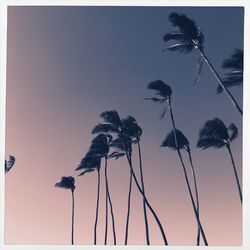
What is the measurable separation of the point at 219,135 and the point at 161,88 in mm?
874

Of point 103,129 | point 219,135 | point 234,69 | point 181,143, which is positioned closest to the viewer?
point 219,135

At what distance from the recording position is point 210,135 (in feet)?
22.3

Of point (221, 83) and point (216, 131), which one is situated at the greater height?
point (221, 83)

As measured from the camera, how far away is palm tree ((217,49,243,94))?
678 centimetres

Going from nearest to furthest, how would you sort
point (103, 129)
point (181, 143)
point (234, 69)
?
point (234, 69), point (181, 143), point (103, 129)

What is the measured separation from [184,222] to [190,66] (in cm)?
185

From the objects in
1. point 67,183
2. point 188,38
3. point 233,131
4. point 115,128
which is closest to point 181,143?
point 233,131

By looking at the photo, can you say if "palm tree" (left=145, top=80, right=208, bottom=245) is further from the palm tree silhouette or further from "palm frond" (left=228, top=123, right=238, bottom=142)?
the palm tree silhouette

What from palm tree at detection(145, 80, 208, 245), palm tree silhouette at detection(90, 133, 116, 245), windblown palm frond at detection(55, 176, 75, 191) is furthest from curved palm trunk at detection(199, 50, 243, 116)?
windblown palm frond at detection(55, 176, 75, 191)

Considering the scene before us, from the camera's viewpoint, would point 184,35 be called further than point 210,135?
Yes

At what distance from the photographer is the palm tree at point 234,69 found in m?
6.78

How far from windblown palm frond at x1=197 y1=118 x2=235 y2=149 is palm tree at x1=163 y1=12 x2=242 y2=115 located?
29cm

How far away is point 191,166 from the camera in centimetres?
699
